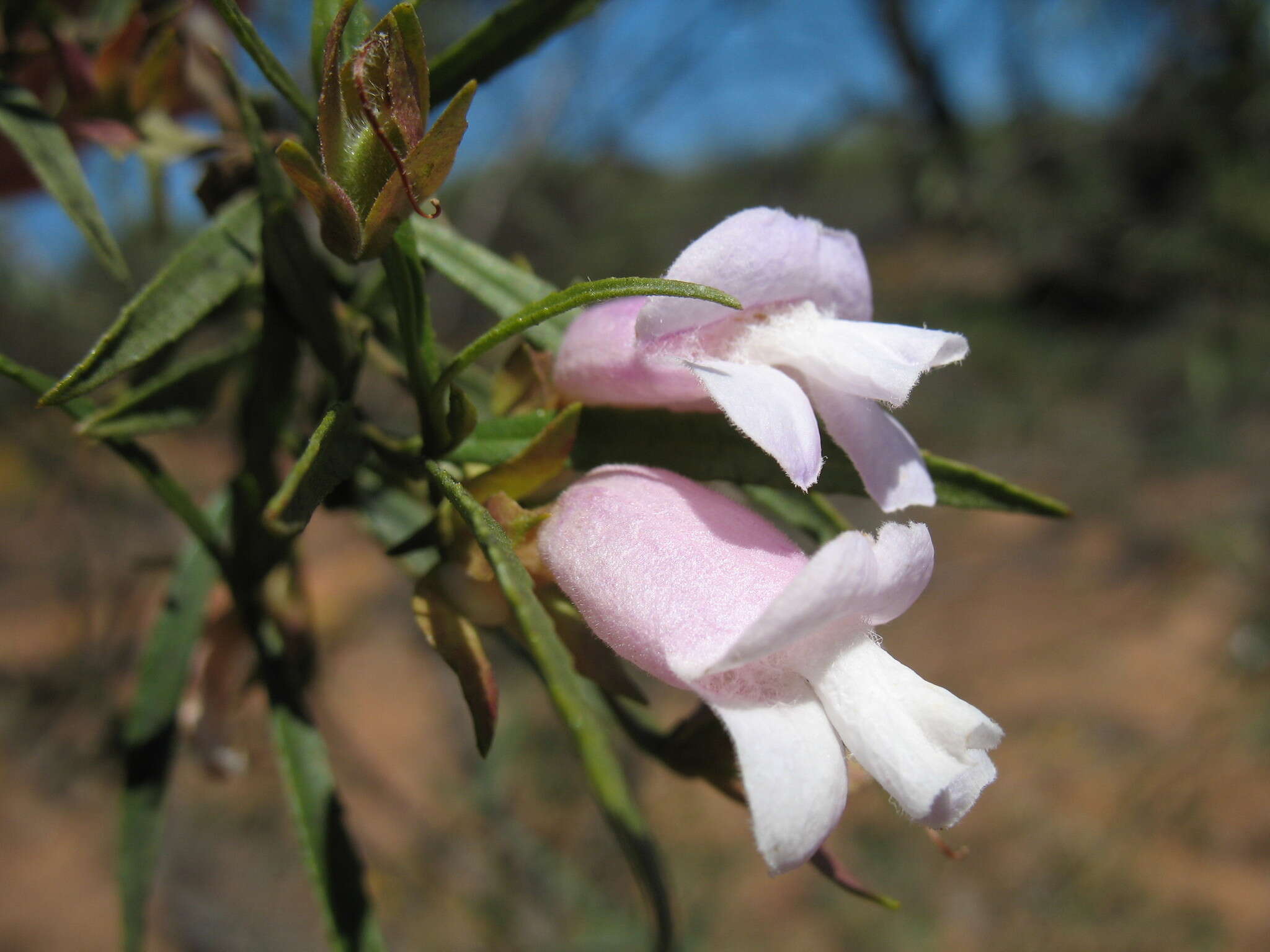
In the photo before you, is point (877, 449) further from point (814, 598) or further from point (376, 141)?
point (376, 141)

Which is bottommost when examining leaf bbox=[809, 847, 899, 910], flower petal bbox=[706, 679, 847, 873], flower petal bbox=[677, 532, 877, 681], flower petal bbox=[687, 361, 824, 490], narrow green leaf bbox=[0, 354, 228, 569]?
leaf bbox=[809, 847, 899, 910]

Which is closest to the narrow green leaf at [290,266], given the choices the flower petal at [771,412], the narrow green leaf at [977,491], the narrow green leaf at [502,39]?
the narrow green leaf at [502,39]

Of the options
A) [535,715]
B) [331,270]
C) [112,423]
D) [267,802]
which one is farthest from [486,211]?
[267,802]

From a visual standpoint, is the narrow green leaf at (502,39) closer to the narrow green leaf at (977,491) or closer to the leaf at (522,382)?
the leaf at (522,382)

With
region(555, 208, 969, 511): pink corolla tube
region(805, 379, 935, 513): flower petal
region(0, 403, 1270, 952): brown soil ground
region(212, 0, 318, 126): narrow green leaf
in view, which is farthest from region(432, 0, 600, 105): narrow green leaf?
region(0, 403, 1270, 952): brown soil ground

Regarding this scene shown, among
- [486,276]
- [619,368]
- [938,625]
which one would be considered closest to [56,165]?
[486,276]

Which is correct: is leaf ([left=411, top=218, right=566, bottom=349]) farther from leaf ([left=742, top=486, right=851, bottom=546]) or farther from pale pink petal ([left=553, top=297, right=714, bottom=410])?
leaf ([left=742, top=486, right=851, bottom=546])

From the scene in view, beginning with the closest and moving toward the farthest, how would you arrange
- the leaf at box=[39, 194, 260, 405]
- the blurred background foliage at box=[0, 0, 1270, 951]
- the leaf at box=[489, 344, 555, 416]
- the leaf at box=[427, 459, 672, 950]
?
the leaf at box=[427, 459, 672, 950], the leaf at box=[39, 194, 260, 405], the leaf at box=[489, 344, 555, 416], the blurred background foliage at box=[0, 0, 1270, 951]
